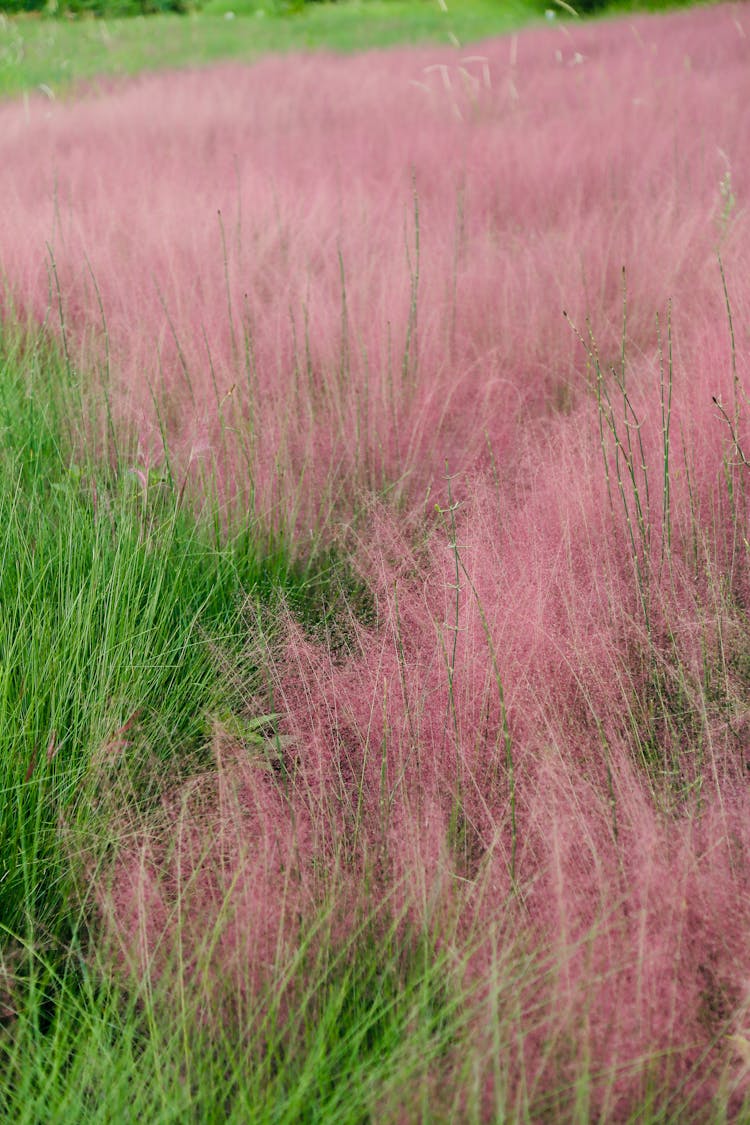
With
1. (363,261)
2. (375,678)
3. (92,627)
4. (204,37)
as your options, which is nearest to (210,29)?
(204,37)

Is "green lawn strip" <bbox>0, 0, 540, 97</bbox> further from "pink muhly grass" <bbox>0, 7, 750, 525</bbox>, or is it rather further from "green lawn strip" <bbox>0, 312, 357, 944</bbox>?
"green lawn strip" <bbox>0, 312, 357, 944</bbox>

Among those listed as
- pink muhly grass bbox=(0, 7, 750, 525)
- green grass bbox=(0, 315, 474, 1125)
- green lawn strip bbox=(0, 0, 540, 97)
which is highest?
green lawn strip bbox=(0, 0, 540, 97)

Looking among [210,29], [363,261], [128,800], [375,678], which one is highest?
[210,29]

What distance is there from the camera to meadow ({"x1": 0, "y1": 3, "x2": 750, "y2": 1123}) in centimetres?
87

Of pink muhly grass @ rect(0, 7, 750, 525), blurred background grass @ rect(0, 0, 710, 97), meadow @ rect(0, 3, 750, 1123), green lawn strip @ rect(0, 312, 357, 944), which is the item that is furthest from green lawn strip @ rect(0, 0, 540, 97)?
green lawn strip @ rect(0, 312, 357, 944)

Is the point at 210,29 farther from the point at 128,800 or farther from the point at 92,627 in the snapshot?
the point at 128,800

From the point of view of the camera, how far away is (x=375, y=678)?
1.33 m

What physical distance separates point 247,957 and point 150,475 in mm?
1001

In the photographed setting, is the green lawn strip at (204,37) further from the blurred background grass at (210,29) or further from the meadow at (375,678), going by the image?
the meadow at (375,678)

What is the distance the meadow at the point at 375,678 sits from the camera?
87 cm

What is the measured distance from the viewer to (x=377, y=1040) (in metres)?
0.89

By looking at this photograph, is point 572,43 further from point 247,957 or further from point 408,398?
point 247,957

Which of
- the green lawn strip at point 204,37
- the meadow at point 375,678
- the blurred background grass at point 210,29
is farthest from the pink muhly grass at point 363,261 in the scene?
the green lawn strip at point 204,37

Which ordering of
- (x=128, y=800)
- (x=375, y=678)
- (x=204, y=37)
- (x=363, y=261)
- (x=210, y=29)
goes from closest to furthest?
(x=128, y=800) → (x=375, y=678) → (x=363, y=261) → (x=204, y=37) → (x=210, y=29)
